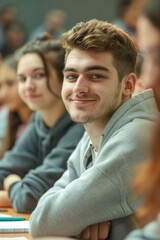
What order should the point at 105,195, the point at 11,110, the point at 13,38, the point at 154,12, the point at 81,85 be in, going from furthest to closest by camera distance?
the point at 13,38
the point at 11,110
the point at 81,85
the point at 105,195
the point at 154,12

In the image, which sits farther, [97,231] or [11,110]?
→ [11,110]

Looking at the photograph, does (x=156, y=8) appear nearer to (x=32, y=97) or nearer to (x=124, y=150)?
(x=124, y=150)

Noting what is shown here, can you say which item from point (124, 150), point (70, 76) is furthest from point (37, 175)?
point (124, 150)

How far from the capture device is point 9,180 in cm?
304

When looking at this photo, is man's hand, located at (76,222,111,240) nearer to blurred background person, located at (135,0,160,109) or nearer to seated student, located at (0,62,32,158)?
blurred background person, located at (135,0,160,109)

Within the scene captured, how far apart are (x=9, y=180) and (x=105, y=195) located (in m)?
1.08

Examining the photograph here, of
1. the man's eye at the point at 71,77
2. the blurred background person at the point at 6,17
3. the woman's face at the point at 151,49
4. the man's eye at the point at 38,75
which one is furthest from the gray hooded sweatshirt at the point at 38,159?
the blurred background person at the point at 6,17

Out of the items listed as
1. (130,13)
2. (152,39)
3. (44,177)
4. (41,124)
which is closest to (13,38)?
(130,13)

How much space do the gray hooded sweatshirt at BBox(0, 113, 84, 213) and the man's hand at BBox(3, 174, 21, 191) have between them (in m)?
0.03

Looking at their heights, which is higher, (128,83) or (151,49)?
(151,49)

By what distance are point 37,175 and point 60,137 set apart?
0.93 feet

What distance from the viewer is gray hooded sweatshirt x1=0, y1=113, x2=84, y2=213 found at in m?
2.81

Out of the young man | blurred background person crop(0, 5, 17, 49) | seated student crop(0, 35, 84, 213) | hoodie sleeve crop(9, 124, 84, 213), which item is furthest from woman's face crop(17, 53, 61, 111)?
blurred background person crop(0, 5, 17, 49)

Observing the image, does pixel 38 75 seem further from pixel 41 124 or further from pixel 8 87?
pixel 8 87
